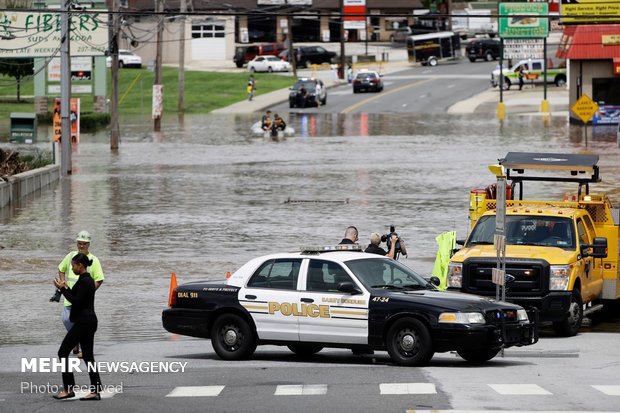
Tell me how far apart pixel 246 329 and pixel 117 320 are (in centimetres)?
480

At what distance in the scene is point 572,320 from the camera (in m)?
18.8

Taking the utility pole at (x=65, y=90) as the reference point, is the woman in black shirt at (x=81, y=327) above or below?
below

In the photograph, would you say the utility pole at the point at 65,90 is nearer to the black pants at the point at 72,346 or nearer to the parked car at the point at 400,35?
the black pants at the point at 72,346

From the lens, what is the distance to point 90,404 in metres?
13.3

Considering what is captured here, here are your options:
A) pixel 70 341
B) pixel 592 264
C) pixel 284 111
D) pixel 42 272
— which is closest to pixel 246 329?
pixel 70 341

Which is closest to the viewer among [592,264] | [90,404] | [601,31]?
[90,404]

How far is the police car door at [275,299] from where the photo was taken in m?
16.2

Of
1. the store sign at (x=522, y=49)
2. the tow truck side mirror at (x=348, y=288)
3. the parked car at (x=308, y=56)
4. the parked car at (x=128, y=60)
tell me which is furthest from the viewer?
the parked car at (x=308, y=56)

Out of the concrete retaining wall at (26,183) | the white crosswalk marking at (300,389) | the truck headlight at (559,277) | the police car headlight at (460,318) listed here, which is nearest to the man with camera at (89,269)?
the white crosswalk marking at (300,389)

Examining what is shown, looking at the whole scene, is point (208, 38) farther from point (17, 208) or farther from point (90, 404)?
point (90, 404)

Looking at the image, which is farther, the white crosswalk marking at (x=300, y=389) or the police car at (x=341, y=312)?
the police car at (x=341, y=312)

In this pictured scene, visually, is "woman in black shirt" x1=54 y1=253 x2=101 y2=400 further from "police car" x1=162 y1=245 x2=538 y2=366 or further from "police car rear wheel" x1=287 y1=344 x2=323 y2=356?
"police car rear wheel" x1=287 y1=344 x2=323 y2=356

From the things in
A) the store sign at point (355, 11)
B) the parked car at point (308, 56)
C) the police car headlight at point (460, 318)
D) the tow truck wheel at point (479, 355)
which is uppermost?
the store sign at point (355, 11)

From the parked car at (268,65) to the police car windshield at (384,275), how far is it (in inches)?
3758
